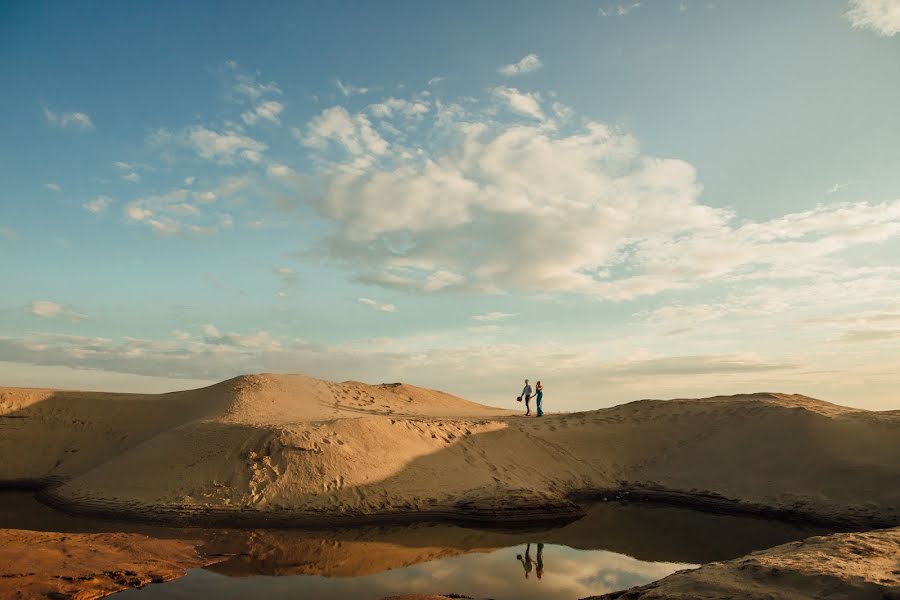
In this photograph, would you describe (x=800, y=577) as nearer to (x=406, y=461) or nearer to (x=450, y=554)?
(x=450, y=554)

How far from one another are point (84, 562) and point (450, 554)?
610 centimetres

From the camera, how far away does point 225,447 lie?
48.6 feet

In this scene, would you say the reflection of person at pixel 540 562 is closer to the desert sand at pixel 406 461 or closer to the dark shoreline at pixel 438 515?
the desert sand at pixel 406 461

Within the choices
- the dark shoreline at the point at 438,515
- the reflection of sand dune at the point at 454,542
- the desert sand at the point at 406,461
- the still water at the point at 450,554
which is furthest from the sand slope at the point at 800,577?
the dark shoreline at the point at 438,515

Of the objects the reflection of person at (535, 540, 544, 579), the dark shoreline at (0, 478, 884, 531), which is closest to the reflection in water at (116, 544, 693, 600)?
the reflection of person at (535, 540, 544, 579)

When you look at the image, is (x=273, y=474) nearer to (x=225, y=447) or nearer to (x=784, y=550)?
(x=225, y=447)

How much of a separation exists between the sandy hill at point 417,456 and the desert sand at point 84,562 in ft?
8.14

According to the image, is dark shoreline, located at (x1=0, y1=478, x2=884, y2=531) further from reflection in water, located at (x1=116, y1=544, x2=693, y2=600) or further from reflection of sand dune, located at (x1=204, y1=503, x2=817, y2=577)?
reflection in water, located at (x1=116, y1=544, x2=693, y2=600)

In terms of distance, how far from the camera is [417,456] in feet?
51.4

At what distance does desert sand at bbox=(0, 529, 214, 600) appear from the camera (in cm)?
779

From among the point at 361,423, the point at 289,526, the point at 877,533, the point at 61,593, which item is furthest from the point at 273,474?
the point at 877,533

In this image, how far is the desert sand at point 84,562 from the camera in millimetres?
7793

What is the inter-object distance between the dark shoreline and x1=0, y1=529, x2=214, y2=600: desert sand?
6.05 ft

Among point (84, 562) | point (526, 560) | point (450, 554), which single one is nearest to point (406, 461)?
point (450, 554)
